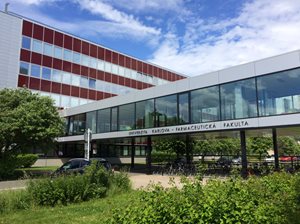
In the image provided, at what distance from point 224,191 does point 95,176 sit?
815cm

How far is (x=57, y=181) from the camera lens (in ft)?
37.1

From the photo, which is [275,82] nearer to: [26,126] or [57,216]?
[57,216]

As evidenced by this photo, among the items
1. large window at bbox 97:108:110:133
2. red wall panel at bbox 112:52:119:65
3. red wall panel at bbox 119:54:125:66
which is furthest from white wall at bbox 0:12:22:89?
red wall panel at bbox 119:54:125:66

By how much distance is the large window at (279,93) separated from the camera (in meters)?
17.3

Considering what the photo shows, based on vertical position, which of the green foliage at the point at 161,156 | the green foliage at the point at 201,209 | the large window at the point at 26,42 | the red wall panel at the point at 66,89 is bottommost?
the green foliage at the point at 201,209

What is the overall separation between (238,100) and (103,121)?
1590 centimetres

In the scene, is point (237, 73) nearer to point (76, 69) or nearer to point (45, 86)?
point (45, 86)

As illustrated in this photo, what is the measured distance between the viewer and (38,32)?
135 feet

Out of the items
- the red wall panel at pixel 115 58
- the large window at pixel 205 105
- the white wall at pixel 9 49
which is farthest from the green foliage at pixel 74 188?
the red wall panel at pixel 115 58

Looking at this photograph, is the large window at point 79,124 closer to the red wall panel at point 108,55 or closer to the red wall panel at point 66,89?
the red wall panel at point 66,89

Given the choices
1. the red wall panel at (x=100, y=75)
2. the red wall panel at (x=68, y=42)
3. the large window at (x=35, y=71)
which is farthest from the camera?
the red wall panel at (x=100, y=75)

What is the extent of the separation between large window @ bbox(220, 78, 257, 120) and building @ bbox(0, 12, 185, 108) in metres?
27.9

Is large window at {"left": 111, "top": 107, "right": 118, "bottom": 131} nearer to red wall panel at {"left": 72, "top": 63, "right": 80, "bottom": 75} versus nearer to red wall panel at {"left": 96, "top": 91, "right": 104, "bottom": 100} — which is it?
red wall panel at {"left": 72, "top": 63, "right": 80, "bottom": 75}

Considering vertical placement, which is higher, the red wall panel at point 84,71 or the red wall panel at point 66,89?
the red wall panel at point 84,71
